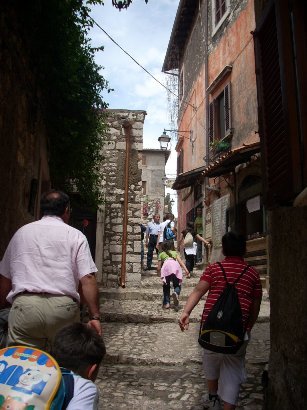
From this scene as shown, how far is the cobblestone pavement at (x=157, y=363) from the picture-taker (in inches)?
153

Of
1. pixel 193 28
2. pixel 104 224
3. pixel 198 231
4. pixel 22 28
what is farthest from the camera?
pixel 193 28

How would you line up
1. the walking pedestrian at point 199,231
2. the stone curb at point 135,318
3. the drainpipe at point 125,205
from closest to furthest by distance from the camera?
1. the stone curb at point 135,318
2. the drainpipe at point 125,205
3. the walking pedestrian at point 199,231

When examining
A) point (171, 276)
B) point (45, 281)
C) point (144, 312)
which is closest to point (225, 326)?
point (45, 281)

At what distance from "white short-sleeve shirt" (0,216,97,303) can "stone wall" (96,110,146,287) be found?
787 cm

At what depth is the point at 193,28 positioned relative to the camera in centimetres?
1620

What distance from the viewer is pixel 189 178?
13.5 metres

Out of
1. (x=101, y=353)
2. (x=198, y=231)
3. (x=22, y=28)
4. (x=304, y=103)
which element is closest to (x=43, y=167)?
(x=22, y=28)

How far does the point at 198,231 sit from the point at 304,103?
1079cm

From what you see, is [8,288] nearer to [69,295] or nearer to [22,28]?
[69,295]

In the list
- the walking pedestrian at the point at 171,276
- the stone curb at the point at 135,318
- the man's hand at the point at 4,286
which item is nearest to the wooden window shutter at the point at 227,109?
the walking pedestrian at the point at 171,276

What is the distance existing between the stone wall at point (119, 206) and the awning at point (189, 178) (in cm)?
235

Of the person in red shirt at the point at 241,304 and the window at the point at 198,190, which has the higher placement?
the window at the point at 198,190

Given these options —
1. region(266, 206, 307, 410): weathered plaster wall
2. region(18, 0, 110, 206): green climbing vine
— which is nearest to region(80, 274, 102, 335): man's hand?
region(266, 206, 307, 410): weathered plaster wall

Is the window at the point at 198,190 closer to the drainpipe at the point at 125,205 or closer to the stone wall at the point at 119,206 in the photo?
the stone wall at the point at 119,206
